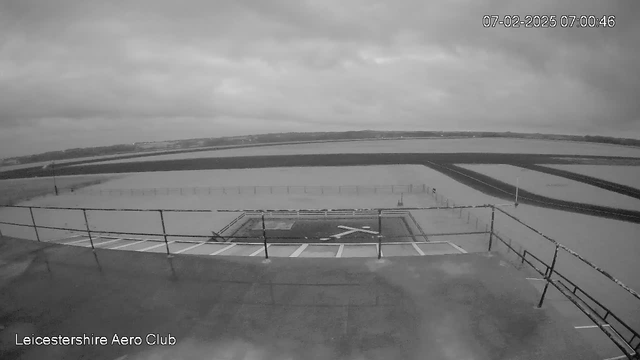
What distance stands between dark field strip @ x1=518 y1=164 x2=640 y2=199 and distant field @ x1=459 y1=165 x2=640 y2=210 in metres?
1.50

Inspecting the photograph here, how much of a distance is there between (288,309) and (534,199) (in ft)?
119

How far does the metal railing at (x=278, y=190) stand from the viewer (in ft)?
119

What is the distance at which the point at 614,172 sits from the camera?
1852 inches

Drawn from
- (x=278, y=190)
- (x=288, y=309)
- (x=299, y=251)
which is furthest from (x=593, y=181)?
(x=288, y=309)

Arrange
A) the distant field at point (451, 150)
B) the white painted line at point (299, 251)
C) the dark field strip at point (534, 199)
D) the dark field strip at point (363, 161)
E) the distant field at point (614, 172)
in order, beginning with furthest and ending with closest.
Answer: the distant field at point (451, 150), the dark field strip at point (363, 161), the distant field at point (614, 172), the dark field strip at point (534, 199), the white painted line at point (299, 251)

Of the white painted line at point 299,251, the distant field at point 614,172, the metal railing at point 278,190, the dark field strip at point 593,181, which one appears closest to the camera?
the white painted line at point 299,251

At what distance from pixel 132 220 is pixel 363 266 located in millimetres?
30146

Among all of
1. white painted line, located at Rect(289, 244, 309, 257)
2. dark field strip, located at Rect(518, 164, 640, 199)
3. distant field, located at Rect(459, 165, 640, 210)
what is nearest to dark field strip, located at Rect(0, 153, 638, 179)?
dark field strip, located at Rect(518, 164, 640, 199)

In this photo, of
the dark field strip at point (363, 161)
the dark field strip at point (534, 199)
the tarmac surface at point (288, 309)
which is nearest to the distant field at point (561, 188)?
the dark field strip at point (534, 199)

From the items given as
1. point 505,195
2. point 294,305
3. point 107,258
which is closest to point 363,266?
point 294,305

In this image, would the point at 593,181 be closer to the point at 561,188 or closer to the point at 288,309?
the point at 561,188

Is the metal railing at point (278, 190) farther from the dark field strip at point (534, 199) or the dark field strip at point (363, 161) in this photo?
the dark field strip at point (363, 161)

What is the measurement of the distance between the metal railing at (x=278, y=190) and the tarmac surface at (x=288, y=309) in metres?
29.7

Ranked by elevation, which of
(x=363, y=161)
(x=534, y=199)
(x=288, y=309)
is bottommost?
(x=534, y=199)
